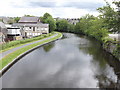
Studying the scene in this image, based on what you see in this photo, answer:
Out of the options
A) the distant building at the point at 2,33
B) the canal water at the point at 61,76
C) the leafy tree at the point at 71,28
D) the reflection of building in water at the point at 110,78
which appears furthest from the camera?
the leafy tree at the point at 71,28

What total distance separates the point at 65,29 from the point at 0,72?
8751 cm

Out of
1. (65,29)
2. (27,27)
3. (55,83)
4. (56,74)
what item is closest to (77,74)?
(56,74)

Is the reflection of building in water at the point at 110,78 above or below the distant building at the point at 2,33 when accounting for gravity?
below

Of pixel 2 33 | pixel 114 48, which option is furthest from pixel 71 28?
pixel 114 48

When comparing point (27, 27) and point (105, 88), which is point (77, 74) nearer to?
point (105, 88)

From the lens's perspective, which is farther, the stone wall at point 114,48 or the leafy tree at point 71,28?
the leafy tree at point 71,28

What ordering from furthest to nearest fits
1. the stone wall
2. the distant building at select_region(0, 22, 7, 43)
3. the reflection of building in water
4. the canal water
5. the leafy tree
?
1. the leafy tree
2. the distant building at select_region(0, 22, 7, 43)
3. the stone wall
4. the reflection of building in water
5. the canal water

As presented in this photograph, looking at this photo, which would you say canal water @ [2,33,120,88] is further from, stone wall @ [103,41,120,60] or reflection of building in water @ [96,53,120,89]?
stone wall @ [103,41,120,60]

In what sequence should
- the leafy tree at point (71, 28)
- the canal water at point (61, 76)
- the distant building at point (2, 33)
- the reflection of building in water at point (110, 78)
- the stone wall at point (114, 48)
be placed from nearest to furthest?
the canal water at point (61, 76), the reflection of building in water at point (110, 78), the stone wall at point (114, 48), the distant building at point (2, 33), the leafy tree at point (71, 28)

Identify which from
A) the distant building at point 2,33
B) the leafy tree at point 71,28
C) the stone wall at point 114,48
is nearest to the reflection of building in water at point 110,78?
the stone wall at point 114,48

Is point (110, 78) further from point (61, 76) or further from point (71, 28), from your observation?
point (71, 28)

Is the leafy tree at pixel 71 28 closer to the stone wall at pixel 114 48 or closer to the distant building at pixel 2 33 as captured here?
the distant building at pixel 2 33

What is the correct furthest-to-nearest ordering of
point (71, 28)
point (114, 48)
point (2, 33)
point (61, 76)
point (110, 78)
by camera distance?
point (71, 28), point (2, 33), point (114, 48), point (61, 76), point (110, 78)

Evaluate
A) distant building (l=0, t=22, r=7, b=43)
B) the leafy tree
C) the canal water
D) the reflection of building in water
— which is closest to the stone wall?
the reflection of building in water
